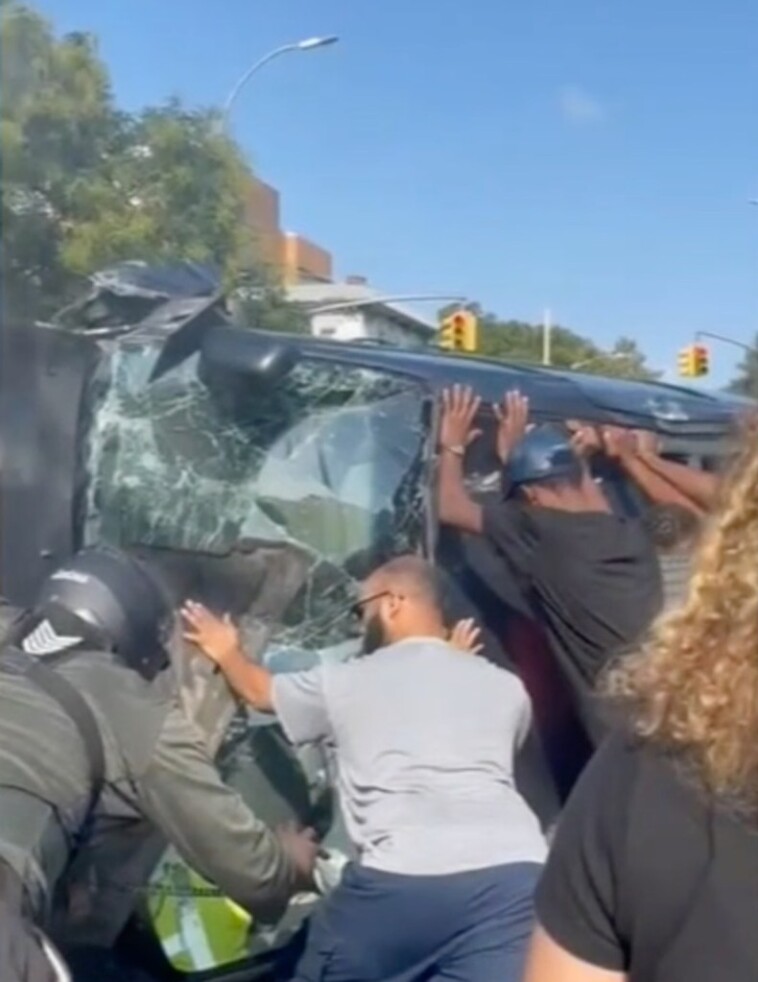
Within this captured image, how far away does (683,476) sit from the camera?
2.79m

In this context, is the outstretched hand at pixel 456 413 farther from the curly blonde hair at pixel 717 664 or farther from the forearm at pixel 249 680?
the curly blonde hair at pixel 717 664

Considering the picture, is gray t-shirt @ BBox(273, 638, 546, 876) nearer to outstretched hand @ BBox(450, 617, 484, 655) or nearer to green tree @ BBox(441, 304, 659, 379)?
outstretched hand @ BBox(450, 617, 484, 655)

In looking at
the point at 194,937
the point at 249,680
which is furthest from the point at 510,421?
the point at 194,937

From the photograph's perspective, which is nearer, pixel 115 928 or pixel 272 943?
pixel 115 928

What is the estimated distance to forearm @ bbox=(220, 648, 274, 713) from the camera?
288cm

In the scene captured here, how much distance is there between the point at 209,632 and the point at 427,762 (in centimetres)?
52

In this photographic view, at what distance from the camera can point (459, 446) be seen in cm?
279

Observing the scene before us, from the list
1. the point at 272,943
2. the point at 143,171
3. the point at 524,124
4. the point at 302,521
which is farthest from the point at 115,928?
the point at 524,124

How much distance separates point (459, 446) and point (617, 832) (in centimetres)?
127

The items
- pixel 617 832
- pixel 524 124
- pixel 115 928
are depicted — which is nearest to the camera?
pixel 617 832

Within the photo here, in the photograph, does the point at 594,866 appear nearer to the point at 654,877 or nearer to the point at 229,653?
the point at 654,877

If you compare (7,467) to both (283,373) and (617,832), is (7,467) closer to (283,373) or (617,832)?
(283,373)

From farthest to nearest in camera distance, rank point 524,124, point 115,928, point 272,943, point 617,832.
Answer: point 272,943 → point 115,928 → point 524,124 → point 617,832

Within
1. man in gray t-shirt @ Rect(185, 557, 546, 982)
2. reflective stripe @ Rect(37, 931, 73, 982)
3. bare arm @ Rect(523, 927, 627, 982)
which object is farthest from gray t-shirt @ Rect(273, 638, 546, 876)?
bare arm @ Rect(523, 927, 627, 982)
